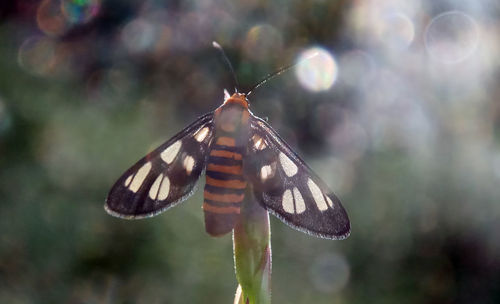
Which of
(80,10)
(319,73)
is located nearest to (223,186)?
(319,73)

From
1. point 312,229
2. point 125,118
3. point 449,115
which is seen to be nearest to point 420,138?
point 449,115

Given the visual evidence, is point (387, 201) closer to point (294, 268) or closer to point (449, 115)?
point (294, 268)

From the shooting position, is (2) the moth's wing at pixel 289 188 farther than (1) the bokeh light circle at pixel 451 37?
No

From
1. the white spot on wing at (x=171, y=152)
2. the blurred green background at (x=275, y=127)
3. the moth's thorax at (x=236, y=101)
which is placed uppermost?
the blurred green background at (x=275, y=127)

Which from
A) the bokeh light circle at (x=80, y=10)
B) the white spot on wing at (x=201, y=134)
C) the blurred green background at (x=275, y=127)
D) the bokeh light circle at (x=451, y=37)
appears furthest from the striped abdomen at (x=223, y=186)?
the bokeh light circle at (x=451, y=37)

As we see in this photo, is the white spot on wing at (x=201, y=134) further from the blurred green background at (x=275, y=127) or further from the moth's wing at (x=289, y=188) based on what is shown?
the blurred green background at (x=275, y=127)

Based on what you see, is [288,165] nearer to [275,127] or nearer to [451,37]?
[275,127]

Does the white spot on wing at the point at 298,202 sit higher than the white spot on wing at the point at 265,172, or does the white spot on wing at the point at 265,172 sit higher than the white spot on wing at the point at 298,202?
the white spot on wing at the point at 265,172

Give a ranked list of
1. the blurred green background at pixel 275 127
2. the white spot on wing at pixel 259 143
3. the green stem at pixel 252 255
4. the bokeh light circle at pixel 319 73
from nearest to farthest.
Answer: the green stem at pixel 252 255, the white spot on wing at pixel 259 143, the blurred green background at pixel 275 127, the bokeh light circle at pixel 319 73
